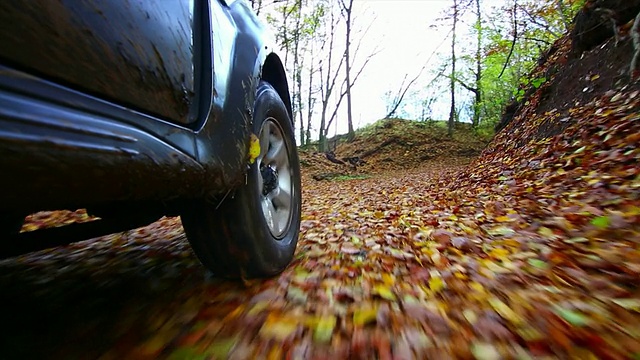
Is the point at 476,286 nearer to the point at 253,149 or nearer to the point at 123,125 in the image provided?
the point at 253,149

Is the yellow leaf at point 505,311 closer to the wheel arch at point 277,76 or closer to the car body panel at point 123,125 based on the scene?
the car body panel at point 123,125

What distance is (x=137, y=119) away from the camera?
2.83 feet

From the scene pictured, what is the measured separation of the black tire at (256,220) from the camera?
143 centimetres

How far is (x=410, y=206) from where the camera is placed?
4.18 m

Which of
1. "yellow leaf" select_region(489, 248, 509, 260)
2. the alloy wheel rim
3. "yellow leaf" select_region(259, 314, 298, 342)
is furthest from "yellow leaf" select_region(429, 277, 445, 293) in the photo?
the alloy wheel rim

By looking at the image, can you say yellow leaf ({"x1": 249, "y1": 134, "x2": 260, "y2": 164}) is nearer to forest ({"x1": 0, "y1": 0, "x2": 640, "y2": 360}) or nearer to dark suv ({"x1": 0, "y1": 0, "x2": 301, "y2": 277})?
dark suv ({"x1": 0, "y1": 0, "x2": 301, "y2": 277})

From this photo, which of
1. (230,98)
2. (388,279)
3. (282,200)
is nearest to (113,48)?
(230,98)

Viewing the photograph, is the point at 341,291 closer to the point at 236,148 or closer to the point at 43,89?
the point at 236,148

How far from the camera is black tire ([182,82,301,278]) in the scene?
4.70 ft

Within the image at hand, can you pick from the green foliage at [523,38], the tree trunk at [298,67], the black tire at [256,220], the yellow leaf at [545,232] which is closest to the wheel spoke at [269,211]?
the black tire at [256,220]

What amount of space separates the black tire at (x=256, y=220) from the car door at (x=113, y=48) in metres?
0.48

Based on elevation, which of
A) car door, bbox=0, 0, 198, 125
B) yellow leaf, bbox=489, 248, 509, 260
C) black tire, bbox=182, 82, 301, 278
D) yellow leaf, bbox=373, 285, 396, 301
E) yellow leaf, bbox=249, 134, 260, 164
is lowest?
yellow leaf, bbox=373, 285, 396, 301

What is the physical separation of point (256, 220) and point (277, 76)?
42.1 inches

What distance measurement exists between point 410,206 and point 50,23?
3950 mm
